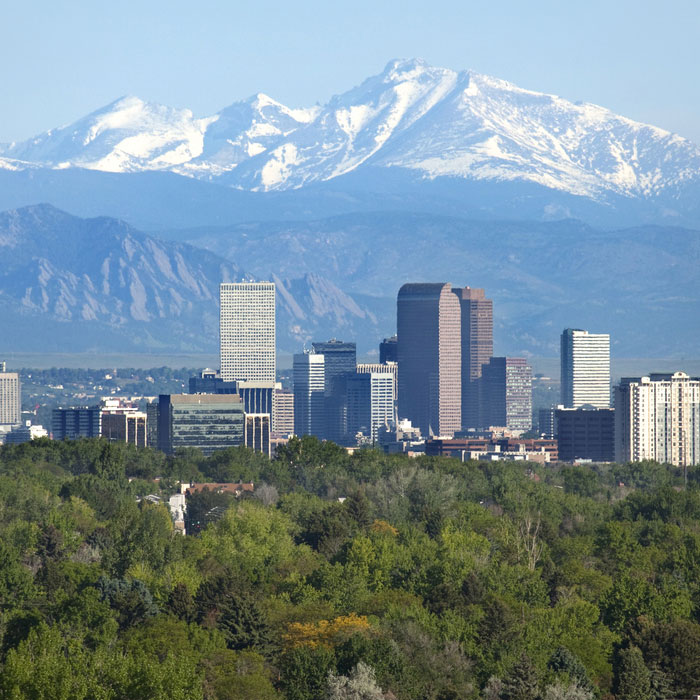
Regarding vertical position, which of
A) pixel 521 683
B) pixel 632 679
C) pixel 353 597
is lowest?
pixel 632 679

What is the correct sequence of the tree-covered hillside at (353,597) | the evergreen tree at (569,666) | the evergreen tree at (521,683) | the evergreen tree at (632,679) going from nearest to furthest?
1. the evergreen tree at (521,683)
2. the tree-covered hillside at (353,597)
3. the evergreen tree at (569,666)
4. the evergreen tree at (632,679)

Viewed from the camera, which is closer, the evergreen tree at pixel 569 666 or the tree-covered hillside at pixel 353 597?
the tree-covered hillside at pixel 353 597

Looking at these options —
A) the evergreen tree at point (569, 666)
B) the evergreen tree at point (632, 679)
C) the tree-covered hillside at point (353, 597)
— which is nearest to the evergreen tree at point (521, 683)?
the tree-covered hillside at point (353, 597)

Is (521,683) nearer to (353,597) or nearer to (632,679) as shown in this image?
(632,679)

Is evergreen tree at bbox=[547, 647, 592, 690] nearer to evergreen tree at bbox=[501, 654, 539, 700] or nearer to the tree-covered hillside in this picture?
the tree-covered hillside

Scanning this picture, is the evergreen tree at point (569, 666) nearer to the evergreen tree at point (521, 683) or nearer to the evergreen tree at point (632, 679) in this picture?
the evergreen tree at point (632, 679)

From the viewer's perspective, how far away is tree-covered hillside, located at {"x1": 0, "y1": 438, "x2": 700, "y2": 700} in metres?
68.3

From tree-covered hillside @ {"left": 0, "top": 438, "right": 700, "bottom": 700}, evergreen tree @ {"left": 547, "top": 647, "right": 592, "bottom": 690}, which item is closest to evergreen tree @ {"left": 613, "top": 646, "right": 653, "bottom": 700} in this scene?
tree-covered hillside @ {"left": 0, "top": 438, "right": 700, "bottom": 700}

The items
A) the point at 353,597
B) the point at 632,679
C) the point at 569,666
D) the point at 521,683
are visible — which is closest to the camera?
the point at 521,683

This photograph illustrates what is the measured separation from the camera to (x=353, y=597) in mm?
86938

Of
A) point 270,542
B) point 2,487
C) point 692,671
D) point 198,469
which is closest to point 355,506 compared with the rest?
point 270,542

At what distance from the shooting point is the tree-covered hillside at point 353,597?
68312mm

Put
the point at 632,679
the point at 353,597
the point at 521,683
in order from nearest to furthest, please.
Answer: the point at 521,683 → the point at 632,679 → the point at 353,597

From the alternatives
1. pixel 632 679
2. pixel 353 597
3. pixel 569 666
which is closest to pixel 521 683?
pixel 569 666
